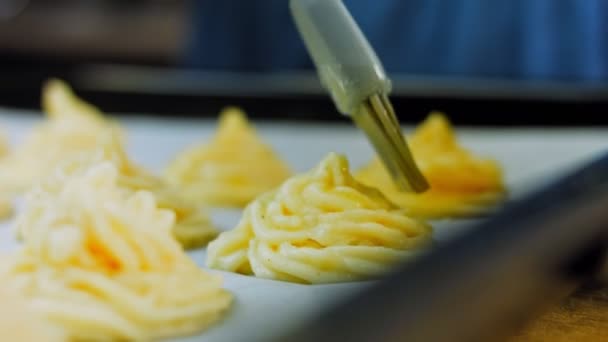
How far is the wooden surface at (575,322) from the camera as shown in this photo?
51.8 inches

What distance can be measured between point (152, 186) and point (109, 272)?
0.82 m

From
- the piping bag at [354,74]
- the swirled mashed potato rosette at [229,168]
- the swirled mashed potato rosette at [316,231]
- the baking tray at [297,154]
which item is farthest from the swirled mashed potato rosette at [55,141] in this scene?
the piping bag at [354,74]

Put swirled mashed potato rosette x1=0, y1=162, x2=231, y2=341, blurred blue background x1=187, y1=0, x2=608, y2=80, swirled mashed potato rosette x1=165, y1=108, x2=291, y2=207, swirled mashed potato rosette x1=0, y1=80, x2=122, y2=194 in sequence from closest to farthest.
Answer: swirled mashed potato rosette x1=0, y1=162, x2=231, y2=341 → blurred blue background x1=187, y1=0, x2=608, y2=80 → swirled mashed potato rosette x1=165, y1=108, x2=291, y2=207 → swirled mashed potato rosette x1=0, y1=80, x2=122, y2=194

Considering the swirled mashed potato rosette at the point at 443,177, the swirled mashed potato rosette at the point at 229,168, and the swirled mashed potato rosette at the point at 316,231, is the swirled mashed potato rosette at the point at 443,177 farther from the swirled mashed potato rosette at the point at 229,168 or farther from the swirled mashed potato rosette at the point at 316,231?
the swirled mashed potato rosette at the point at 229,168

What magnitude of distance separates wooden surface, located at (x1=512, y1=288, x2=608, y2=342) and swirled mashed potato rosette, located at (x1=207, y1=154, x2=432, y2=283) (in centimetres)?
30

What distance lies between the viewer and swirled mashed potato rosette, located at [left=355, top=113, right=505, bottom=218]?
1.89 m

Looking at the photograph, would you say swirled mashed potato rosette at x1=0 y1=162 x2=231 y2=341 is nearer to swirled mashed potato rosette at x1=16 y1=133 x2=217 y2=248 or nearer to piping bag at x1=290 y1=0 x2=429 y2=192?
piping bag at x1=290 y1=0 x2=429 y2=192

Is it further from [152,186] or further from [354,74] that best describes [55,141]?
[354,74]

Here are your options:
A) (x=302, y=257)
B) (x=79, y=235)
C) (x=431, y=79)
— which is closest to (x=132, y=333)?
(x=79, y=235)

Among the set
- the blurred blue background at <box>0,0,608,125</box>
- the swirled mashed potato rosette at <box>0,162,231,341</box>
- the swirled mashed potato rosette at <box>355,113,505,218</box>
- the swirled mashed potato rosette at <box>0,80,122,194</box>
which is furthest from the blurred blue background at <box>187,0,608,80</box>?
the swirled mashed potato rosette at <box>0,80,122,194</box>

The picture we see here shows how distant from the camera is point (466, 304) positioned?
831 millimetres

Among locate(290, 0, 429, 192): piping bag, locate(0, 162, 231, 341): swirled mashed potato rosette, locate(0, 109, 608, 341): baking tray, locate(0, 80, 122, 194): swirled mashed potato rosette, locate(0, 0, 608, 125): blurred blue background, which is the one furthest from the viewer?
locate(0, 80, 122, 194): swirled mashed potato rosette

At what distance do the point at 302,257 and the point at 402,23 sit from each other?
1.79 feet

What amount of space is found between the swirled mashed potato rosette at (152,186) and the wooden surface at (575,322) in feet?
3.13
